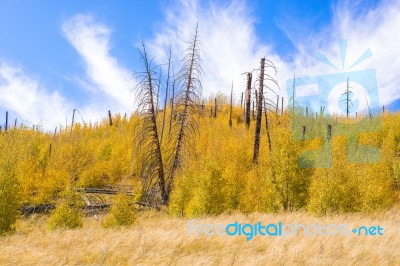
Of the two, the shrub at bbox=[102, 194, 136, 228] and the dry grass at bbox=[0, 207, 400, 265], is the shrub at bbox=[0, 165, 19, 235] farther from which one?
the dry grass at bbox=[0, 207, 400, 265]

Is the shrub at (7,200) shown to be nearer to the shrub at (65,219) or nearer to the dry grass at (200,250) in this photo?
the shrub at (65,219)

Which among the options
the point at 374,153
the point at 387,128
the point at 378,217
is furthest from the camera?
the point at 387,128

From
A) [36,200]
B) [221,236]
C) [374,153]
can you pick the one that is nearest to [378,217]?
[221,236]

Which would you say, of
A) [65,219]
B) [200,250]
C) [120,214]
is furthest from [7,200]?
[200,250]

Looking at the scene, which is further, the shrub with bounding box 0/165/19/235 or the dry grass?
the shrub with bounding box 0/165/19/235

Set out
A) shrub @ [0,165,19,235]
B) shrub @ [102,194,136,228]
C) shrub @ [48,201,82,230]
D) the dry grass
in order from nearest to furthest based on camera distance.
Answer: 1. the dry grass
2. shrub @ [0,165,19,235]
3. shrub @ [48,201,82,230]
4. shrub @ [102,194,136,228]

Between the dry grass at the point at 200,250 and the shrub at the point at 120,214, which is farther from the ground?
the dry grass at the point at 200,250

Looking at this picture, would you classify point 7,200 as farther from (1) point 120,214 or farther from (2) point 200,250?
(2) point 200,250

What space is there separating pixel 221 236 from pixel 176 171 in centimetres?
1208

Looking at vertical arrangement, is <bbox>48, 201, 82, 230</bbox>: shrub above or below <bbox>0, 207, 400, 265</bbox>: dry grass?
below

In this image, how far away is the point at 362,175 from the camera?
18672 millimetres

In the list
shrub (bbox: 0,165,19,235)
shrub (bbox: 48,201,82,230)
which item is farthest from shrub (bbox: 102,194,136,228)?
shrub (bbox: 0,165,19,235)

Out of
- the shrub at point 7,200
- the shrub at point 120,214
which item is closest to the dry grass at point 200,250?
the shrub at point 120,214

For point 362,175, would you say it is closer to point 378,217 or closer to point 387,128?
point 378,217
